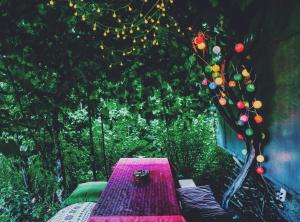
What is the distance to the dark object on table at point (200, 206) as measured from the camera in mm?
3072

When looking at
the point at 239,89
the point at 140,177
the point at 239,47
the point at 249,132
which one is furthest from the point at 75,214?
the point at 239,47

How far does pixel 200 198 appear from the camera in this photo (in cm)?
359

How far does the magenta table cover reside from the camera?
95.6 inches

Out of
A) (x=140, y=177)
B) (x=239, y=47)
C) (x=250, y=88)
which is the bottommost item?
(x=140, y=177)

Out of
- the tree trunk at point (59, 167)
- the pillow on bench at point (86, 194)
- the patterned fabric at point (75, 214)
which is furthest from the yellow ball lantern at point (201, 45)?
the tree trunk at point (59, 167)

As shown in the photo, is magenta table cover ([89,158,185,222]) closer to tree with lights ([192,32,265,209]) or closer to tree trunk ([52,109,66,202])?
tree with lights ([192,32,265,209])

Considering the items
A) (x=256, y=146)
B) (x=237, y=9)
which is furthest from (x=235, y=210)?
(x=237, y=9)

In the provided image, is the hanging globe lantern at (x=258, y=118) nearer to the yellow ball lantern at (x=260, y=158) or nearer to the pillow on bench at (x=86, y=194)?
the yellow ball lantern at (x=260, y=158)

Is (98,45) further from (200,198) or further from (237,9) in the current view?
(200,198)

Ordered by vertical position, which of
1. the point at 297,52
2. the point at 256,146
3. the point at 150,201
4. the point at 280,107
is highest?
the point at 297,52

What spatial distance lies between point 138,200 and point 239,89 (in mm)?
2119

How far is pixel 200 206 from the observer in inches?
131

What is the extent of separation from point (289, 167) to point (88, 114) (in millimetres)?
3354

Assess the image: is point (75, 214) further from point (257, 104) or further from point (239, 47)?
point (239, 47)
